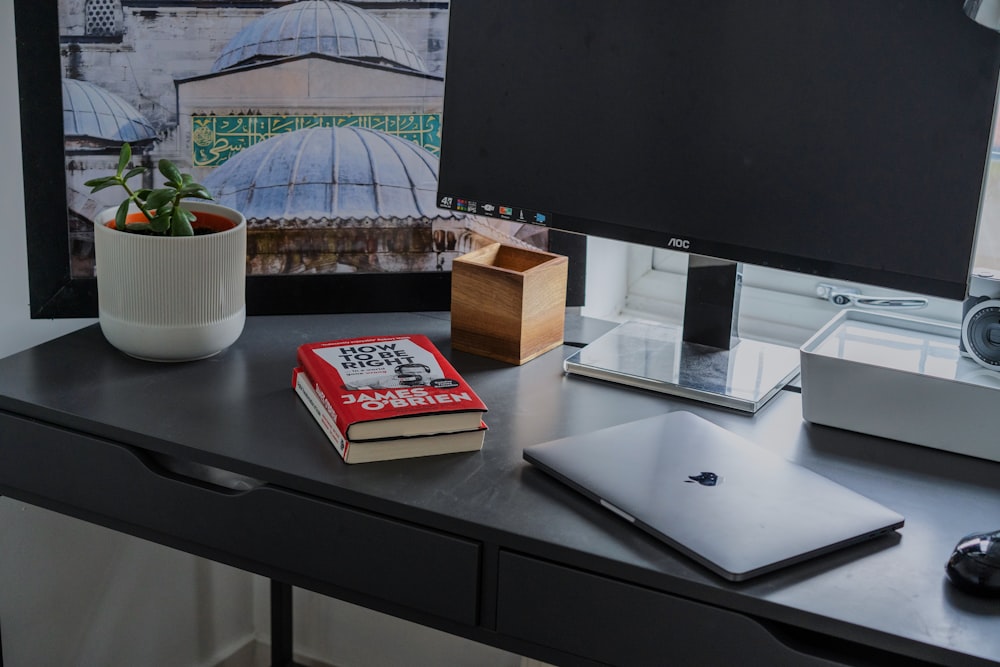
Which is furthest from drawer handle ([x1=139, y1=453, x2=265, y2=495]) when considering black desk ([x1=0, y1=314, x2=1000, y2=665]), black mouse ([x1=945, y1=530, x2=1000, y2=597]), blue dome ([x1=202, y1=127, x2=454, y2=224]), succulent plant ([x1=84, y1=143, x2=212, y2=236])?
black mouse ([x1=945, y1=530, x2=1000, y2=597])

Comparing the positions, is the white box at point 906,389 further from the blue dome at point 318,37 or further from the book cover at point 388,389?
the blue dome at point 318,37

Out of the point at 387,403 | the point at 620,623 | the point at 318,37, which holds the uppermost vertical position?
the point at 318,37

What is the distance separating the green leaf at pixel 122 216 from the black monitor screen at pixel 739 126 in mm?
375

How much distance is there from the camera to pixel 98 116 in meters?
A: 1.34

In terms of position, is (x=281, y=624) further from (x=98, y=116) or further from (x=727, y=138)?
(x=727, y=138)

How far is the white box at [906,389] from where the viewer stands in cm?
108

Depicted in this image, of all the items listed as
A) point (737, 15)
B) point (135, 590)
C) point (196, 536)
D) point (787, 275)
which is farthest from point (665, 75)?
point (135, 590)

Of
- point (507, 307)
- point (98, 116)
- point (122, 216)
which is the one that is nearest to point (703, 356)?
point (507, 307)

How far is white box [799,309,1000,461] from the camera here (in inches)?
42.4

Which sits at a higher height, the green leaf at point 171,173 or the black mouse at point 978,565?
the green leaf at point 171,173

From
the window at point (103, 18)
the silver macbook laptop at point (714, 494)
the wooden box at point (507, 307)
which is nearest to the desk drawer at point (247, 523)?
the silver macbook laptop at point (714, 494)

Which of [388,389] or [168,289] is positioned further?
[168,289]

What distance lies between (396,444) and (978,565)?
1.71 feet

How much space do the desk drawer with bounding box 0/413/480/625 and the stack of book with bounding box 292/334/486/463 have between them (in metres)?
0.07
